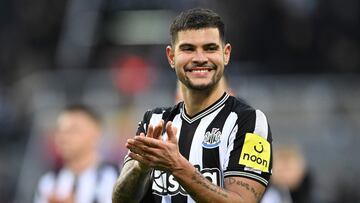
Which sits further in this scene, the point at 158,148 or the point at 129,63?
the point at 129,63

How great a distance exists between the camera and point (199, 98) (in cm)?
552

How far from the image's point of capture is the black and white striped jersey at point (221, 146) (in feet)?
17.4

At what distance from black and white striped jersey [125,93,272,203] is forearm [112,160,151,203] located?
92mm

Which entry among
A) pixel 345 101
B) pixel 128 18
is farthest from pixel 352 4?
pixel 128 18

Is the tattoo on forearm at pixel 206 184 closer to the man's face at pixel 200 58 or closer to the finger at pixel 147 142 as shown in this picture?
the finger at pixel 147 142

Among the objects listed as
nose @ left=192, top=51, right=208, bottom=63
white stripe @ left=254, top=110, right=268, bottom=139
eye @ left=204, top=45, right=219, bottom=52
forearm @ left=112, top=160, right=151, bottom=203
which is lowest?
forearm @ left=112, top=160, right=151, bottom=203

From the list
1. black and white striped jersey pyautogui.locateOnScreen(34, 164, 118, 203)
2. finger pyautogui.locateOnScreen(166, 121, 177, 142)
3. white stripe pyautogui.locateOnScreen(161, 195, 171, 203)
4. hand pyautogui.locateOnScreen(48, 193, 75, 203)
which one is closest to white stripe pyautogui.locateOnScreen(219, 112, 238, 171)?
white stripe pyautogui.locateOnScreen(161, 195, 171, 203)

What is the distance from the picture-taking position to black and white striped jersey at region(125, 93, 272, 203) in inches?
209

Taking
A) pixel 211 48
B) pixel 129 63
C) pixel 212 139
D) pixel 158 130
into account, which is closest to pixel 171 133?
pixel 158 130

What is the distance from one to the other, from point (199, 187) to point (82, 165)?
4.56m

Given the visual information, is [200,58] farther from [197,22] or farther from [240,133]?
[240,133]

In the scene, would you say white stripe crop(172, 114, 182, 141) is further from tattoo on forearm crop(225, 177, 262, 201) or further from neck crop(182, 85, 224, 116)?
tattoo on forearm crop(225, 177, 262, 201)

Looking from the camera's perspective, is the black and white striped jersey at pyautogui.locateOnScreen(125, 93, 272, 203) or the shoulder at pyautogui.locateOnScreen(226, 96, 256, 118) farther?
the shoulder at pyautogui.locateOnScreen(226, 96, 256, 118)

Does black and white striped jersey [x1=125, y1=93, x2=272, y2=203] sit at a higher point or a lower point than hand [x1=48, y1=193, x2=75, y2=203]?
lower
